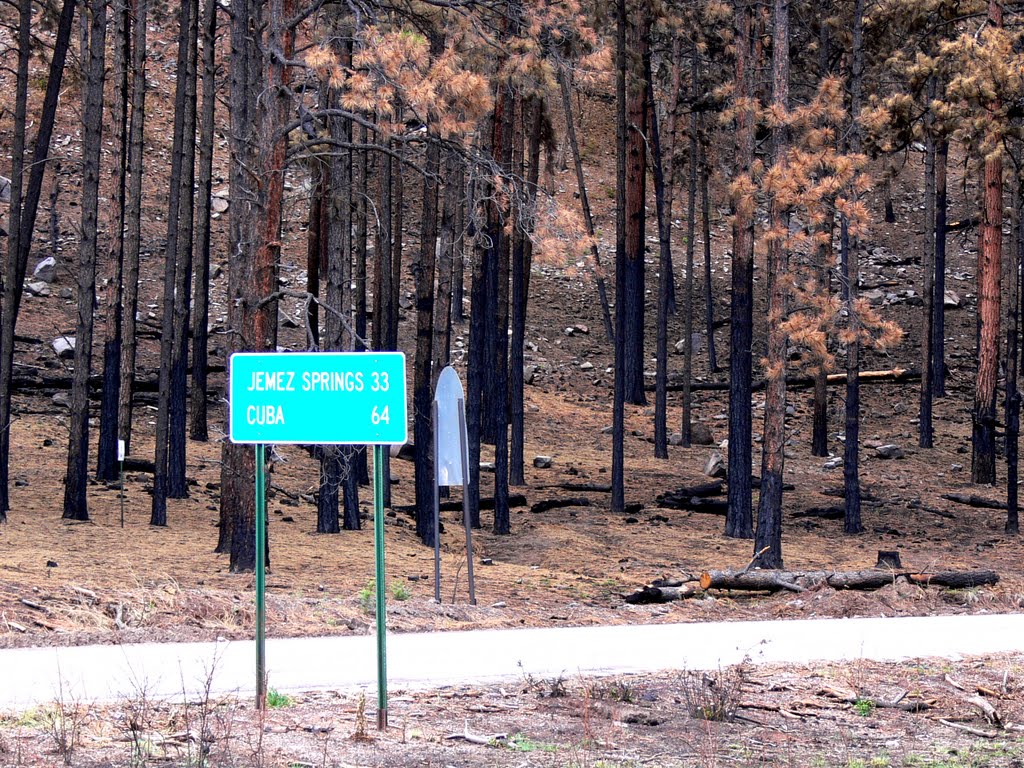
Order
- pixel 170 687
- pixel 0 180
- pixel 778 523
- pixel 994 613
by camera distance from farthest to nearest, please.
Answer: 1. pixel 0 180
2. pixel 778 523
3. pixel 994 613
4. pixel 170 687

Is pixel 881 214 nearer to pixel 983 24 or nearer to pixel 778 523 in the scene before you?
pixel 983 24

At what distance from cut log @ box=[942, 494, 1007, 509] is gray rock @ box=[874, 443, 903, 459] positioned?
580 centimetres

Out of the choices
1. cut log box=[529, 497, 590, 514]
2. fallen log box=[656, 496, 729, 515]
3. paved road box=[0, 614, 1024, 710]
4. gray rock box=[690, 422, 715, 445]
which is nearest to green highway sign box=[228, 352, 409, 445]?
paved road box=[0, 614, 1024, 710]

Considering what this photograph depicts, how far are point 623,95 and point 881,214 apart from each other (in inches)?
1400

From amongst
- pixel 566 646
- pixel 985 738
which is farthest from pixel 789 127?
pixel 985 738

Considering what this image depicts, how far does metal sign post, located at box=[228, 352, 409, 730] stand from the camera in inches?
283

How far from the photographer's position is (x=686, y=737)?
288 inches

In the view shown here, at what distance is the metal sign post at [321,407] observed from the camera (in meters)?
7.19

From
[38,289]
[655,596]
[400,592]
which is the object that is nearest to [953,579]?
[655,596]

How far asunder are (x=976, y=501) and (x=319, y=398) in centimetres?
2295

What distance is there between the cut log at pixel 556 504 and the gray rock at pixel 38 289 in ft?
68.3

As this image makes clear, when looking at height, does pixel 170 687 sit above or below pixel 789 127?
below

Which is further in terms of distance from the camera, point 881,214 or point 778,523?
point 881,214

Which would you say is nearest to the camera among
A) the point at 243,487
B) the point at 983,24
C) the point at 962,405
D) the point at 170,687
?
the point at 170,687
